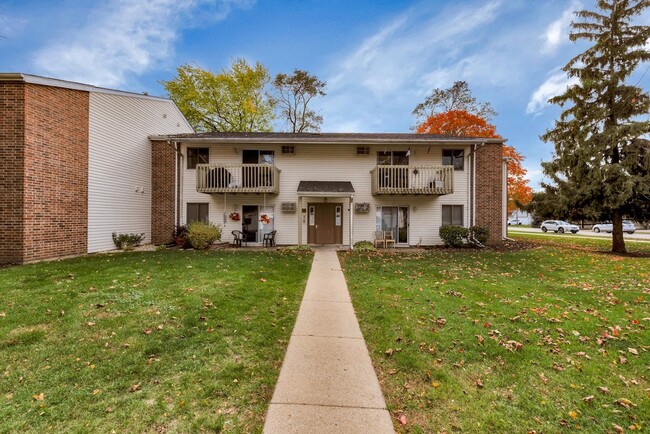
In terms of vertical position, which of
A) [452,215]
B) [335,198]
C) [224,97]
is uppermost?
[224,97]

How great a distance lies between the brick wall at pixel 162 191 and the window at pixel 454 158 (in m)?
14.7

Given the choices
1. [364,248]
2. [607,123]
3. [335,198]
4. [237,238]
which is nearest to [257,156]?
[237,238]

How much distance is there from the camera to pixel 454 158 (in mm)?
14945

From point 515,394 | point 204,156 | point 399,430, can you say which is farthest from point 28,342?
point 204,156

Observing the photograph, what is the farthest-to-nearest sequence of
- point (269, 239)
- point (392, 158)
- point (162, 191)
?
1. point (392, 158)
2. point (162, 191)
3. point (269, 239)

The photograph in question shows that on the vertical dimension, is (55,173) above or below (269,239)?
above

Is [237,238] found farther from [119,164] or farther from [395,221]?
[395,221]

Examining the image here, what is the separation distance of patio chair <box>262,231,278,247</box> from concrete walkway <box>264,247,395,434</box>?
30.9 ft

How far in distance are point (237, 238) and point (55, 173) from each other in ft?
23.8

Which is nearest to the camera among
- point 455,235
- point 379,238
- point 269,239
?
point 455,235

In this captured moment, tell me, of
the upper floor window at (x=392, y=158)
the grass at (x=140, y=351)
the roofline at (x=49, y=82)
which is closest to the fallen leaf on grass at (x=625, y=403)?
the grass at (x=140, y=351)

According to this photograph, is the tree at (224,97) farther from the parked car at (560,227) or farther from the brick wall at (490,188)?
the parked car at (560,227)

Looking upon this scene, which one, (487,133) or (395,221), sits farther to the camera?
(487,133)

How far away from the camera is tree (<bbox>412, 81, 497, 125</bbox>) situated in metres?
25.1
